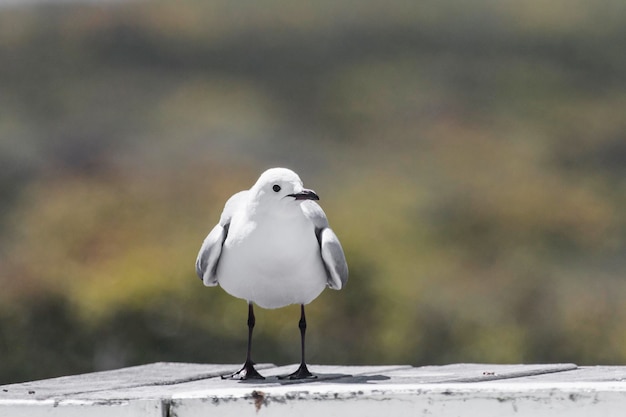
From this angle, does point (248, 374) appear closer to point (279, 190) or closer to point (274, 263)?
point (274, 263)

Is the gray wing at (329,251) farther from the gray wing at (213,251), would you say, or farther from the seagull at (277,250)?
the gray wing at (213,251)

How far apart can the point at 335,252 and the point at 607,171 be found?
812 inches

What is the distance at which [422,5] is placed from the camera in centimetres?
3294

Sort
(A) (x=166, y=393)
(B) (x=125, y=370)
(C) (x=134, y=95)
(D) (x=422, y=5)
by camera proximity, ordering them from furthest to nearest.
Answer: (D) (x=422, y=5), (C) (x=134, y=95), (B) (x=125, y=370), (A) (x=166, y=393)

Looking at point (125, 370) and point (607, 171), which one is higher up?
point (607, 171)

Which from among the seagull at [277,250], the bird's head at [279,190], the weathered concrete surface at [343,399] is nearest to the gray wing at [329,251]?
the seagull at [277,250]

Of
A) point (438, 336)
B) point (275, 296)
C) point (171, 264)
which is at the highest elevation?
point (171, 264)

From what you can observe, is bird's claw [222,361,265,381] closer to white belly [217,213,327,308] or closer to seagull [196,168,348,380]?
seagull [196,168,348,380]

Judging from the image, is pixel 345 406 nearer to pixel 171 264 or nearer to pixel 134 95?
pixel 171 264

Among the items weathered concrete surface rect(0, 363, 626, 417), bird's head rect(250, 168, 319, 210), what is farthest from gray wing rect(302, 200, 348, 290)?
weathered concrete surface rect(0, 363, 626, 417)

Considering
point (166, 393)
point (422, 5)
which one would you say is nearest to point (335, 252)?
point (166, 393)

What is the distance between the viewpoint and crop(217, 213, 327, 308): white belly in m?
6.11

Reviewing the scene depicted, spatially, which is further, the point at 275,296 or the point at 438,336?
the point at 438,336

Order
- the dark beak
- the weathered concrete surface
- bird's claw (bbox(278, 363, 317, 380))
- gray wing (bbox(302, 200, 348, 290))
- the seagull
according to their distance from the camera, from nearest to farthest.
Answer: the weathered concrete surface → the dark beak → the seagull → gray wing (bbox(302, 200, 348, 290)) → bird's claw (bbox(278, 363, 317, 380))
